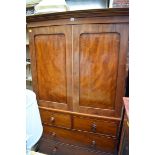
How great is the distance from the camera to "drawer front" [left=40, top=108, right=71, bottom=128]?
5.02 feet

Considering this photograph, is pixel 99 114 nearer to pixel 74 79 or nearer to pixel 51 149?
pixel 74 79

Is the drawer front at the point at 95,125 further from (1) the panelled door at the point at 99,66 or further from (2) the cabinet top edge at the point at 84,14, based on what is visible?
(2) the cabinet top edge at the point at 84,14

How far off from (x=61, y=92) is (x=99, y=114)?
43 cm

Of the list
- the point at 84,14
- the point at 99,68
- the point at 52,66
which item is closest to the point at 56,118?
the point at 52,66

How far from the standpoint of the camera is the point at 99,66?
129cm

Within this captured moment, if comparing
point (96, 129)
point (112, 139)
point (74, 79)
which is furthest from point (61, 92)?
point (112, 139)

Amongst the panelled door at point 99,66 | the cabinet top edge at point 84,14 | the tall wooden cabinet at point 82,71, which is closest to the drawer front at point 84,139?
the tall wooden cabinet at point 82,71

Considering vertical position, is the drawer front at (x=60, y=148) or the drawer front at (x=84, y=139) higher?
the drawer front at (x=84, y=139)

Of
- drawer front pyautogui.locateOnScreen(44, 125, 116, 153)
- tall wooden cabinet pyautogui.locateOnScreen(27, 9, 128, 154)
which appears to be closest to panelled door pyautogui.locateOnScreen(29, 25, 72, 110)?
tall wooden cabinet pyautogui.locateOnScreen(27, 9, 128, 154)

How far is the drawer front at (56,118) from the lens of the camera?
1.53 metres

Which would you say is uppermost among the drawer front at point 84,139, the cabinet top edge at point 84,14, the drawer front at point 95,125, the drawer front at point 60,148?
the cabinet top edge at point 84,14

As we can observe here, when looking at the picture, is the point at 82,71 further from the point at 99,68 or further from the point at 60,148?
the point at 60,148
